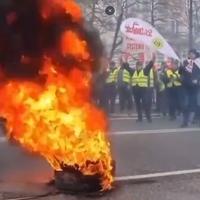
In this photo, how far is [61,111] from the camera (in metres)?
6.96

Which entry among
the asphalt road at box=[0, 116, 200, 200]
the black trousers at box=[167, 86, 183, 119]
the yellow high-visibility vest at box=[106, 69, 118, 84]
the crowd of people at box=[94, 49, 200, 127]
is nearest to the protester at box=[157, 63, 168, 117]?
the crowd of people at box=[94, 49, 200, 127]

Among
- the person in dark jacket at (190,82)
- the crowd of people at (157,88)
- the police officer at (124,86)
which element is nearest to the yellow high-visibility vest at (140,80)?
the crowd of people at (157,88)

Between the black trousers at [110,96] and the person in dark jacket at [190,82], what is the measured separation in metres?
2.90

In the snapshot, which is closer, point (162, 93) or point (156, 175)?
point (156, 175)

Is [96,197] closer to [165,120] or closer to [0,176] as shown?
[0,176]

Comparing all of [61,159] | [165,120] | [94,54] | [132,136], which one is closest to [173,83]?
[165,120]

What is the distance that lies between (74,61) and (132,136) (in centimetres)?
502

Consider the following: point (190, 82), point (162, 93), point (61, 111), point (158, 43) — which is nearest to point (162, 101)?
point (162, 93)

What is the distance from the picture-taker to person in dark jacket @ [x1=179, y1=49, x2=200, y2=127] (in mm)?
14055

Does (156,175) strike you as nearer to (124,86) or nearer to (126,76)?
(126,76)

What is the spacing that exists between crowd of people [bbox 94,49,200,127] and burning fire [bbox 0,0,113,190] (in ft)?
18.6

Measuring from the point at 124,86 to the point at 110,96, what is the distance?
62cm

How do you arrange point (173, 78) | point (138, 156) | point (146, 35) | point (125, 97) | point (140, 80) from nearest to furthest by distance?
point (138, 156) < point (140, 80) < point (173, 78) < point (146, 35) < point (125, 97)

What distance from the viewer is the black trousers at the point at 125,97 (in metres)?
17.3
